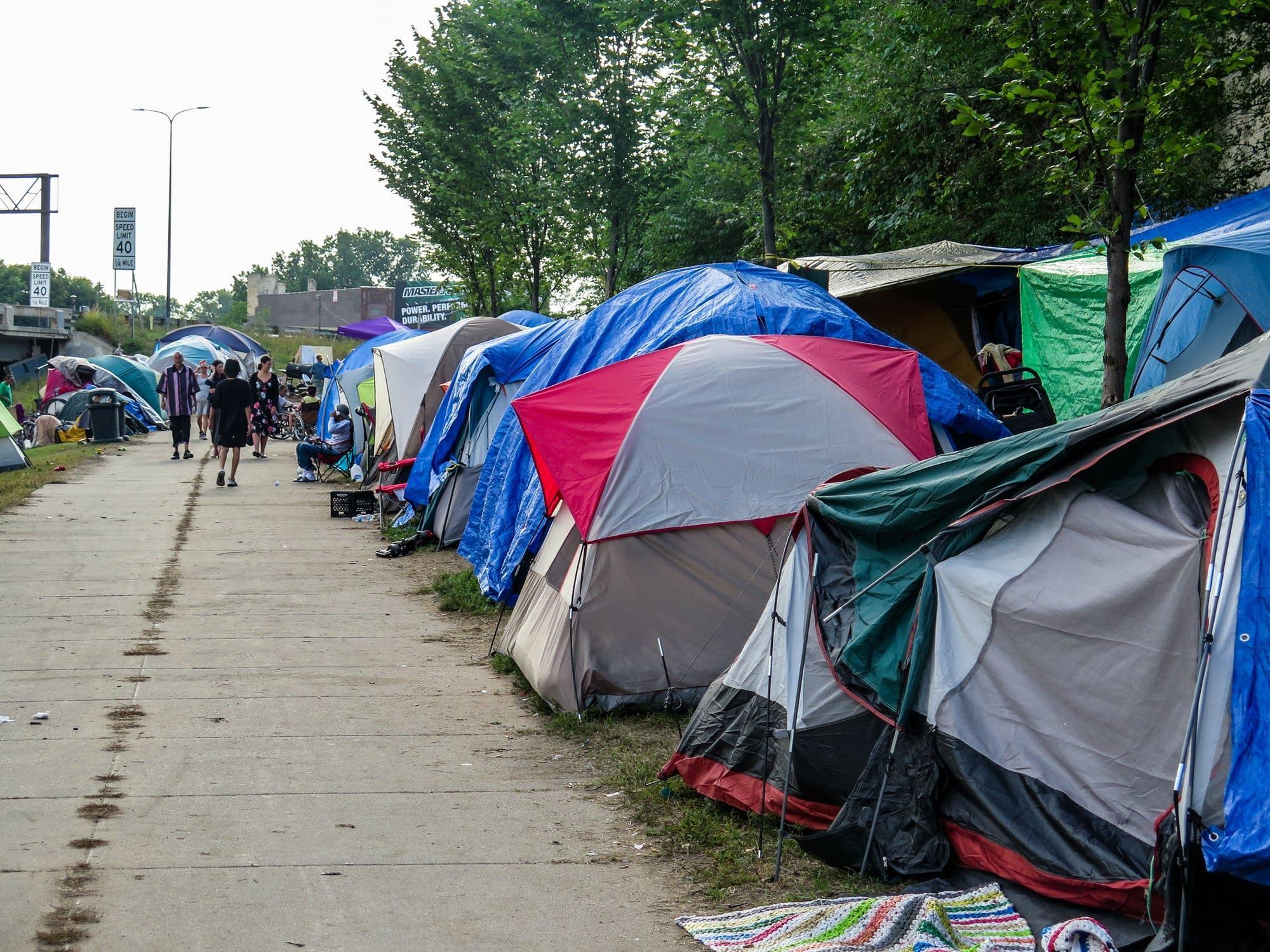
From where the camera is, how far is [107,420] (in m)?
26.2

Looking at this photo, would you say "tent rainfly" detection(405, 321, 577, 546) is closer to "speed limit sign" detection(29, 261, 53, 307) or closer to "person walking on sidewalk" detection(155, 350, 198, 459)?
"person walking on sidewalk" detection(155, 350, 198, 459)

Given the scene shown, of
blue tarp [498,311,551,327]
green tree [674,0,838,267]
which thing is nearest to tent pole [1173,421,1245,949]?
green tree [674,0,838,267]

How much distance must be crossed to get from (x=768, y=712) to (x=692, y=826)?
60cm

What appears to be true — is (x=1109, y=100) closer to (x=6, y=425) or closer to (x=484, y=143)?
(x=6, y=425)

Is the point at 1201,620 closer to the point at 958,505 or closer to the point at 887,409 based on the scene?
the point at 958,505

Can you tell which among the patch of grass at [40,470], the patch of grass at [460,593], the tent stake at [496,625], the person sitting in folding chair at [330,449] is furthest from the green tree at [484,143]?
the tent stake at [496,625]

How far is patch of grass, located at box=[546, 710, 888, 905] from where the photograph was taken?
4.63m

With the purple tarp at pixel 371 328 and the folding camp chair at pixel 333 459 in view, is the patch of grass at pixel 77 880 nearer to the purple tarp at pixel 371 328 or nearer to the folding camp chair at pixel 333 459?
the folding camp chair at pixel 333 459

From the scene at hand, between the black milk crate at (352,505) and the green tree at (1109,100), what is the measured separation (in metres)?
10.3

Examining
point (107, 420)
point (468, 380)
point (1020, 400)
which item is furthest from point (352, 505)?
point (107, 420)

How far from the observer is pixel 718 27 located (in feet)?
42.9

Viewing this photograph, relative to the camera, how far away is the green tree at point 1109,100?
6.70 m

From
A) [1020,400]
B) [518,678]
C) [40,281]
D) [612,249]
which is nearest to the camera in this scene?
[518,678]

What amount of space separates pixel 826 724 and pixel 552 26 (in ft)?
55.3
